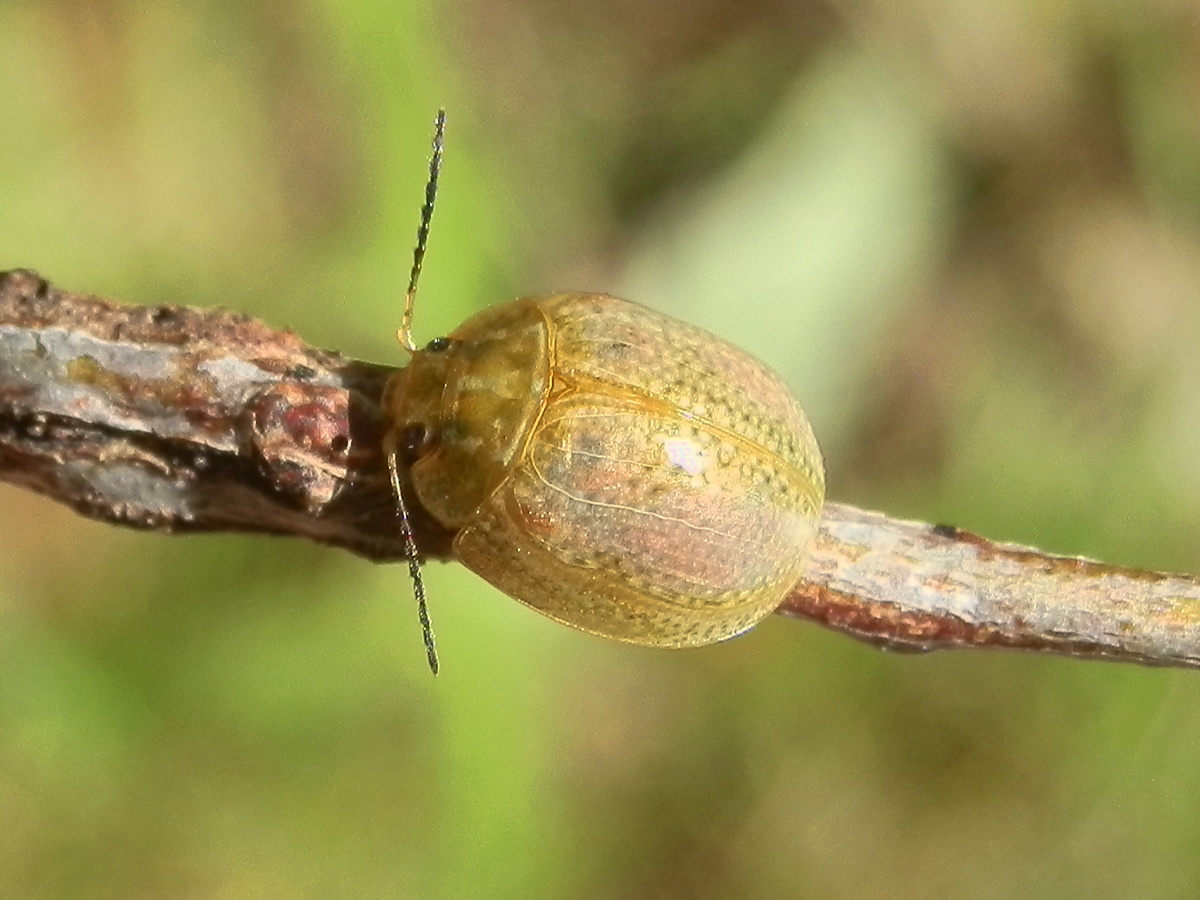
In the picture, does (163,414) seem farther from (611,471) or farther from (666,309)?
(666,309)

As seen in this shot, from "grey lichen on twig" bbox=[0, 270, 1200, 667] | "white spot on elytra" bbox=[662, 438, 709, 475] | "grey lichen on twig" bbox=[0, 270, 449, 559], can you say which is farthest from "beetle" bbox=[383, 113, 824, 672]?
"grey lichen on twig" bbox=[0, 270, 449, 559]

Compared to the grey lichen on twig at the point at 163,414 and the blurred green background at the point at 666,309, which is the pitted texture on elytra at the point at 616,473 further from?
the blurred green background at the point at 666,309

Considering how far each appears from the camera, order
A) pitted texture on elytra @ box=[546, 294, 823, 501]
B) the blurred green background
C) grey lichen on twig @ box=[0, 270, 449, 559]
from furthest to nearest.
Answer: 1. the blurred green background
2. pitted texture on elytra @ box=[546, 294, 823, 501]
3. grey lichen on twig @ box=[0, 270, 449, 559]

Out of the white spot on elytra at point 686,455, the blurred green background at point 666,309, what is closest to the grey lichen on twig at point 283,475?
the white spot on elytra at point 686,455

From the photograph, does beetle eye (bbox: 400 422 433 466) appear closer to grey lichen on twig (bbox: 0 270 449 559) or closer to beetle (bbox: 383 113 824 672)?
beetle (bbox: 383 113 824 672)

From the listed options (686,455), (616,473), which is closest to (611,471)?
(616,473)

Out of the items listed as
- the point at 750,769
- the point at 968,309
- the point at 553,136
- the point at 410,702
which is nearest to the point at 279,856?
the point at 410,702
